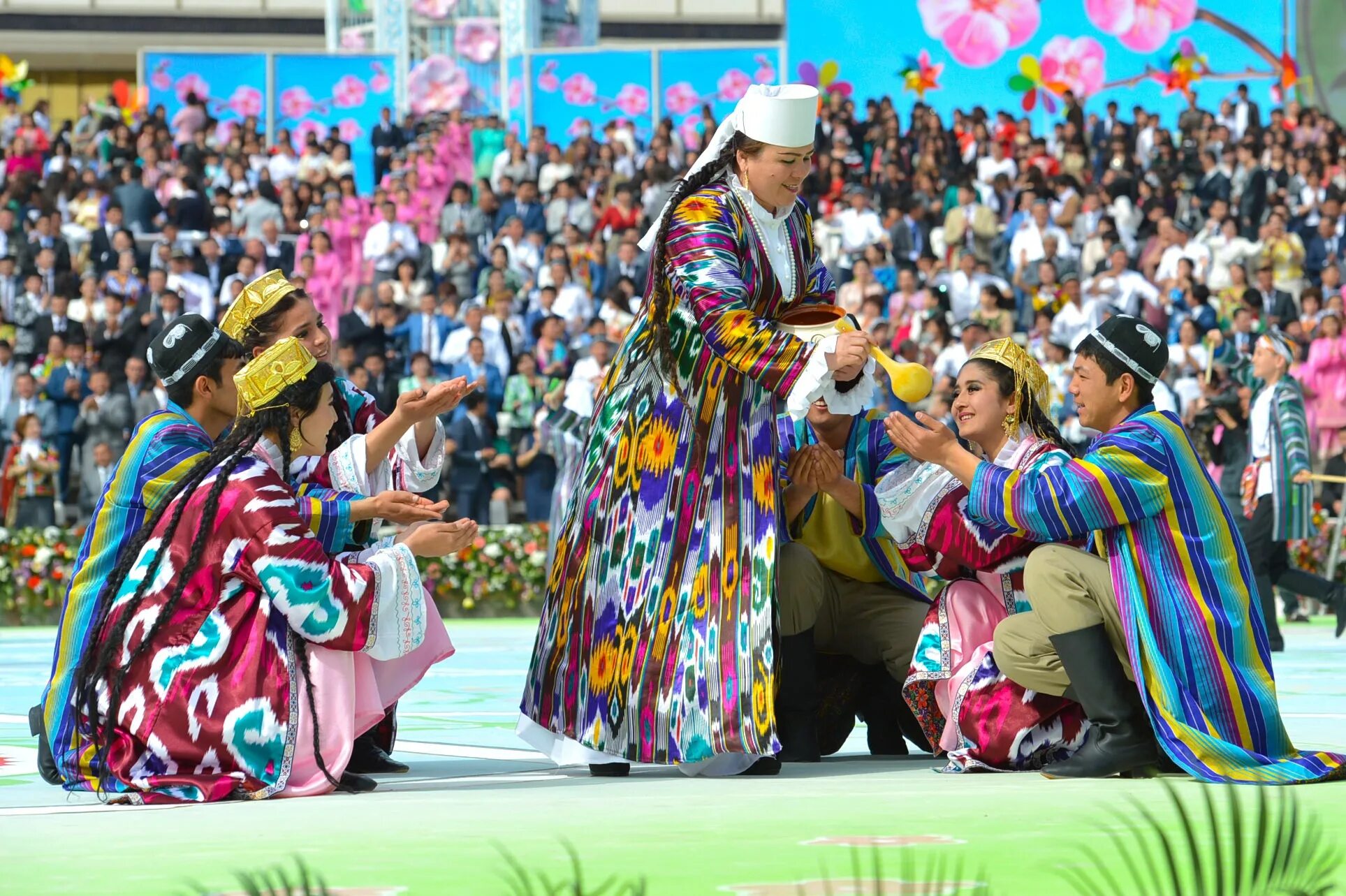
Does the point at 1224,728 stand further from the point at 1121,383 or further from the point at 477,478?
the point at 477,478

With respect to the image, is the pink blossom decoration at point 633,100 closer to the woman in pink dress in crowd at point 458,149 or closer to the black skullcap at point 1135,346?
the woman in pink dress in crowd at point 458,149

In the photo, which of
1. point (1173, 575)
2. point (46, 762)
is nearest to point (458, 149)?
point (46, 762)

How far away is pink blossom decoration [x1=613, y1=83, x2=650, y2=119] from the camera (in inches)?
826

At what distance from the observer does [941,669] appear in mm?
4758

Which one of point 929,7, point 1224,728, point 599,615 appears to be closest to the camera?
point 1224,728

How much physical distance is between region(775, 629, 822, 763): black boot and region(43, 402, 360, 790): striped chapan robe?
1.16 metres

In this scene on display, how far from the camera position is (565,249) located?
15164 millimetres

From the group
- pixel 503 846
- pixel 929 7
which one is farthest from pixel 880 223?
pixel 503 846

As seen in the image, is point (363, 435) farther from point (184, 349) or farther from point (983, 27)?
point (983, 27)

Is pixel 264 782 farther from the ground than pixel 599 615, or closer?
closer

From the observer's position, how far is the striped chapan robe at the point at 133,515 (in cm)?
447

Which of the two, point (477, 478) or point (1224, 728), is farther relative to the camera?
point (477, 478)

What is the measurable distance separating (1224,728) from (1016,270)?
11.5 metres

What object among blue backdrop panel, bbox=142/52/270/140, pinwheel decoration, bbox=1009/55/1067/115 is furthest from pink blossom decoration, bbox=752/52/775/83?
blue backdrop panel, bbox=142/52/270/140
